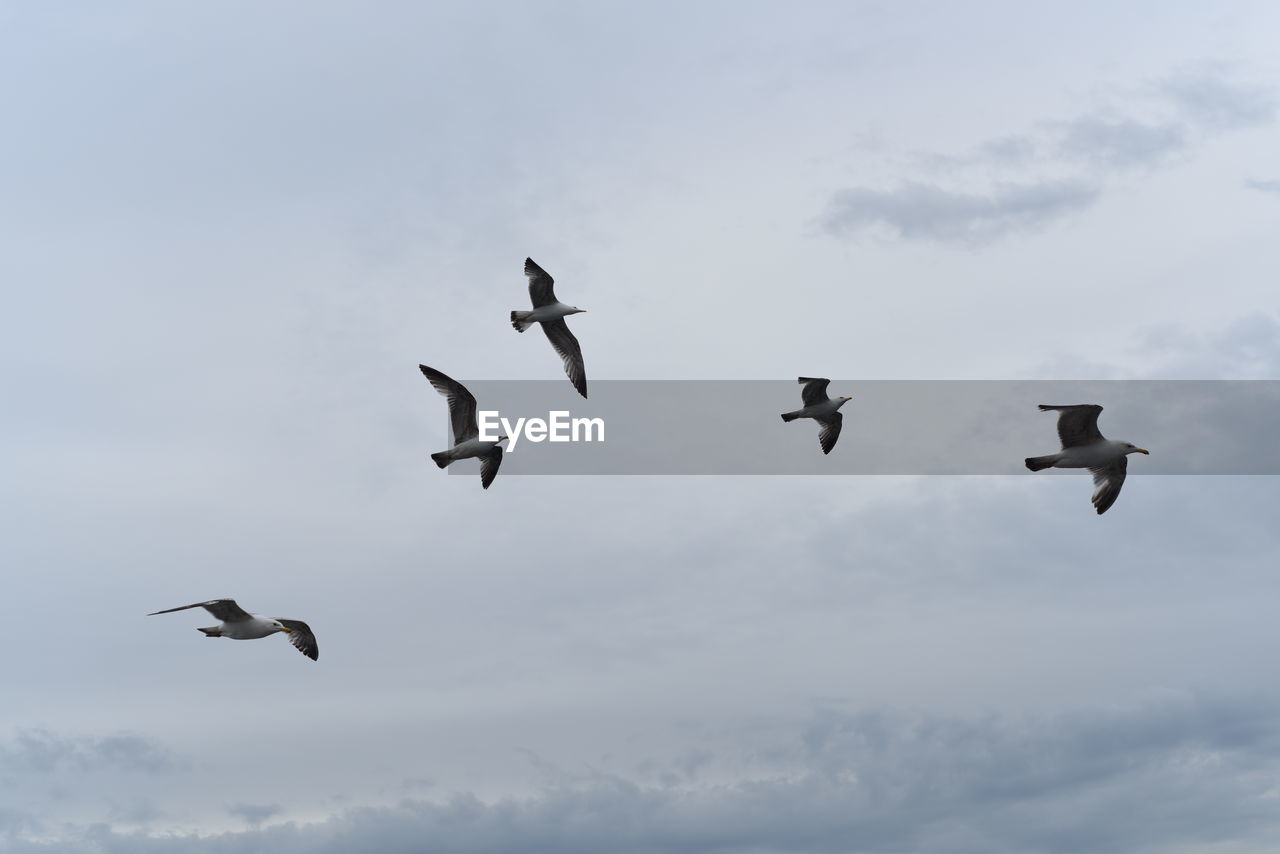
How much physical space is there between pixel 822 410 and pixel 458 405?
16904 mm

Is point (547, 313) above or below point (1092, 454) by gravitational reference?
above

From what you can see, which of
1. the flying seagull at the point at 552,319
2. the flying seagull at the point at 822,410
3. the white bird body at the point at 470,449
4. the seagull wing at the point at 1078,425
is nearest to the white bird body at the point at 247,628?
the white bird body at the point at 470,449

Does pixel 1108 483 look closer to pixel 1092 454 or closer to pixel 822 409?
pixel 1092 454

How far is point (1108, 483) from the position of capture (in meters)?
52.1

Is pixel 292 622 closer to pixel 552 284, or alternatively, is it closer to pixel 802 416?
pixel 552 284

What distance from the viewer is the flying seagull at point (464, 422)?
5475cm

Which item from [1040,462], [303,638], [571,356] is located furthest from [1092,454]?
[303,638]

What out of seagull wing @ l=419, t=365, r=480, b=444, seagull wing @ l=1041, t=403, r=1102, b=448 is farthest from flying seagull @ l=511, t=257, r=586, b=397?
seagull wing @ l=1041, t=403, r=1102, b=448

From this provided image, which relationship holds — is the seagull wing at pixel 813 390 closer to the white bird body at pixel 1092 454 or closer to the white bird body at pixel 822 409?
the white bird body at pixel 822 409

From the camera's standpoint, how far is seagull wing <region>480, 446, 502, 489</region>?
54656 millimetres

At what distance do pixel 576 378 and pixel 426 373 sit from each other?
263 inches

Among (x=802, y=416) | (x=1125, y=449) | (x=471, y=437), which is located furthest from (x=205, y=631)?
(x=1125, y=449)

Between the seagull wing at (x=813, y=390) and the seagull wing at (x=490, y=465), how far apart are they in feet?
46.6

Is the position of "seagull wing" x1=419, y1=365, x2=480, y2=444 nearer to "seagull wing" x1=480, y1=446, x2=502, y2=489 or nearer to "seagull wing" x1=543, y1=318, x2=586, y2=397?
"seagull wing" x1=480, y1=446, x2=502, y2=489
